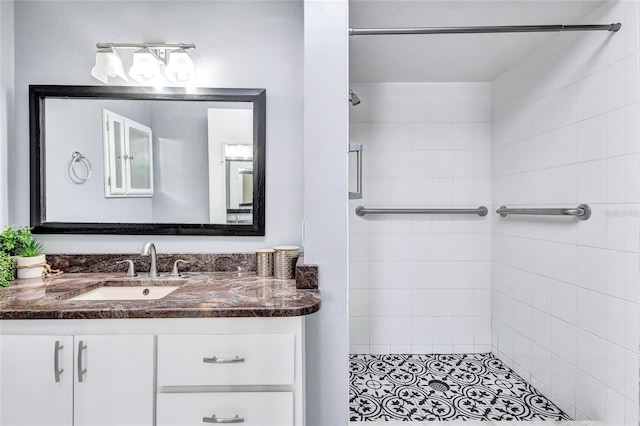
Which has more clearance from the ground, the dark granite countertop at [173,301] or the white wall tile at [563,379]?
the dark granite countertop at [173,301]

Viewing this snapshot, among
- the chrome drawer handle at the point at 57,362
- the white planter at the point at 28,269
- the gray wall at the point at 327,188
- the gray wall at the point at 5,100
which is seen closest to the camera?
the chrome drawer handle at the point at 57,362

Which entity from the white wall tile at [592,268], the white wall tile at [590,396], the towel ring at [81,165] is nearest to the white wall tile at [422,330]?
the white wall tile at [590,396]

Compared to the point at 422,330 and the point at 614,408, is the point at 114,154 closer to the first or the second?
the point at 422,330

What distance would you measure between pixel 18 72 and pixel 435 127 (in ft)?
8.23

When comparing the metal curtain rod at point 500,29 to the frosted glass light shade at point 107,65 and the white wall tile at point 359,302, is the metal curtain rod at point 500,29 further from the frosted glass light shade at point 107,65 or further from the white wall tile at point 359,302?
the white wall tile at point 359,302

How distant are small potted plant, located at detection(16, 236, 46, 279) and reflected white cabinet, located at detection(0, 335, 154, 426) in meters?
0.63

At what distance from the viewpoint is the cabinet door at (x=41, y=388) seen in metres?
1.26

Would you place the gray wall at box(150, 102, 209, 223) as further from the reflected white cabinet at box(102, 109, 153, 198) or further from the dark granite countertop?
the dark granite countertop

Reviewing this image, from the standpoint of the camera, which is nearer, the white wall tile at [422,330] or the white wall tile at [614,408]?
the white wall tile at [614,408]

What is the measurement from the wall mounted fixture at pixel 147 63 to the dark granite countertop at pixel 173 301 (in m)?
1.00

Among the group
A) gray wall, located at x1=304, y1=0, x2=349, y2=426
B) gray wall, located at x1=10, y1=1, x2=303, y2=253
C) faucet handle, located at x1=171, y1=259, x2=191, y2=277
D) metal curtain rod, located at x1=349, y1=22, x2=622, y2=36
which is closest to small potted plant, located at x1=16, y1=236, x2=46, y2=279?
gray wall, located at x1=10, y1=1, x2=303, y2=253

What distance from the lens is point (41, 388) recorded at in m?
1.26

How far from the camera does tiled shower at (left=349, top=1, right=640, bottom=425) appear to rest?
1.65 meters

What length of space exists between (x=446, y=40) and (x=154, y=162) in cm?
168
